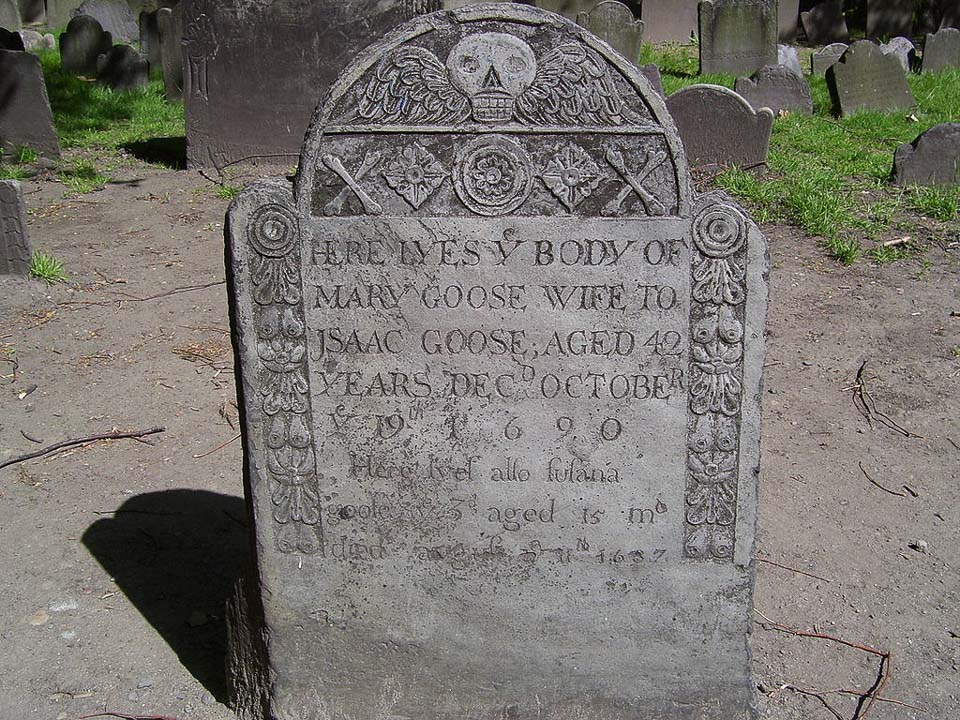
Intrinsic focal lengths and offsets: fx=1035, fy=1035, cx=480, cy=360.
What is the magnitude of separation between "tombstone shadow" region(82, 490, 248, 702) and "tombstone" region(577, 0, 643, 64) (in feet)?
31.5

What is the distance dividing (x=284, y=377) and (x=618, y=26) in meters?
10.8

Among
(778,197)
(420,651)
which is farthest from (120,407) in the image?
(778,197)

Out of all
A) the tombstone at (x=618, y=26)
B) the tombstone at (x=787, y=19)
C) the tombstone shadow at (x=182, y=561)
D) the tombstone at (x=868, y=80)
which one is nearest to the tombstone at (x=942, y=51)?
the tombstone at (x=868, y=80)

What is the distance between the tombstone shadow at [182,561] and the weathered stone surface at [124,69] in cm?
931

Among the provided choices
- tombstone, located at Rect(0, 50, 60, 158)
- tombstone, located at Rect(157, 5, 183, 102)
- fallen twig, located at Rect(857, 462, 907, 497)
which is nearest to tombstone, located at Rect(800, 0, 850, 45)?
tombstone, located at Rect(157, 5, 183, 102)

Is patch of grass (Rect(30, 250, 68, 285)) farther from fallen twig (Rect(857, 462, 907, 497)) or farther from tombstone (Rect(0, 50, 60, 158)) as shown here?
fallen twig (Rect(857, 462, 907, 497))

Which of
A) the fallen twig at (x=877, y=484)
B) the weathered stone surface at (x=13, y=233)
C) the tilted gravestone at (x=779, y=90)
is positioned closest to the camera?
the fallen twig at (x=877, y=484)

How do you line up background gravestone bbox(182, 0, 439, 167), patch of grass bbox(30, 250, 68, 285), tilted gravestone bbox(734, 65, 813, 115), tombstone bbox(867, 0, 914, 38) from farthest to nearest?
tombstone bbox(867, 0, 914, 38) → tilted gravestone bbox(734, 65, 813, 115) → background gravestone bbox(182, 0, 439, 167) → patch of grass bbox(30, 250, 68, 285)

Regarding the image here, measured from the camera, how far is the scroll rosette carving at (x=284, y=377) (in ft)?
8.85

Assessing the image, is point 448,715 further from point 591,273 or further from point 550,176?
point 550,176

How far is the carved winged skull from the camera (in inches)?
101

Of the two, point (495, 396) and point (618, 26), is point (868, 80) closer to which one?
point (618, 26)

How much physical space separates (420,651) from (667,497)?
854mm

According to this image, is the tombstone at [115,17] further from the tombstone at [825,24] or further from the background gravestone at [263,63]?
the tombstone at [825,24]
